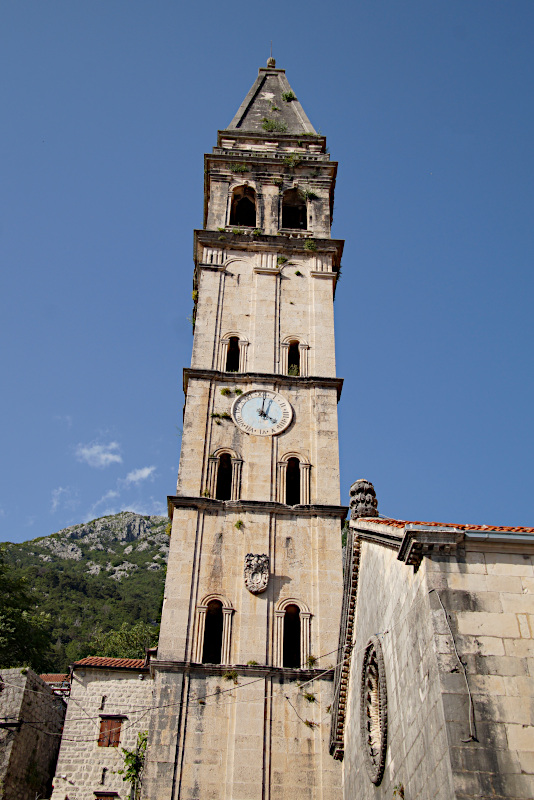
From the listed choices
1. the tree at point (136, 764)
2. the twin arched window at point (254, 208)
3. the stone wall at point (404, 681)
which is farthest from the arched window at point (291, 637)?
the twin arched window at point (254, 208)

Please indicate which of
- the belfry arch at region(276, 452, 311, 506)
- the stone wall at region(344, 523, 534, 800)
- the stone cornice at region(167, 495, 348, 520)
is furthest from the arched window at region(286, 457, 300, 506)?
the stone wall at region(344, 523, 534, 800)

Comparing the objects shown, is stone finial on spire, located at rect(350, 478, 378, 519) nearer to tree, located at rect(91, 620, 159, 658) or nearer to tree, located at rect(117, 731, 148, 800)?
tree, located at rect(117, 731, 148, 800)

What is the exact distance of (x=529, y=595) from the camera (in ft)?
41.1

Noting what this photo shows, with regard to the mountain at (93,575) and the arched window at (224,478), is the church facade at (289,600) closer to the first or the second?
the arched window at (224,478)

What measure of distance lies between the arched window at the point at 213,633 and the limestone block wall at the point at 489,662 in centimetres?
1354

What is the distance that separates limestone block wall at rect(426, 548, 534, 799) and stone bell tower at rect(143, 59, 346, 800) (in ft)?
38.3

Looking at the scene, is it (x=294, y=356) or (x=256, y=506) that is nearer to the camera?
(x=256, y=506)

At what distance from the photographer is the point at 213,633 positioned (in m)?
25.1

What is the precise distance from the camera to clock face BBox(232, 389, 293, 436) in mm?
29016

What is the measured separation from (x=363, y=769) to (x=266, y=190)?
88.9 ft

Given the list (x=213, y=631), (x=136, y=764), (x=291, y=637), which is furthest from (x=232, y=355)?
(x=136, y=764)

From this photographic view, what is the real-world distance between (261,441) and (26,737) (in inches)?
524

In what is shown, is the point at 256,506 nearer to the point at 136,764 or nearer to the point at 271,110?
the point at 136,764

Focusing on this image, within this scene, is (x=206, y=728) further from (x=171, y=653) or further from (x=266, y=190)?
(x=266, y=190)
